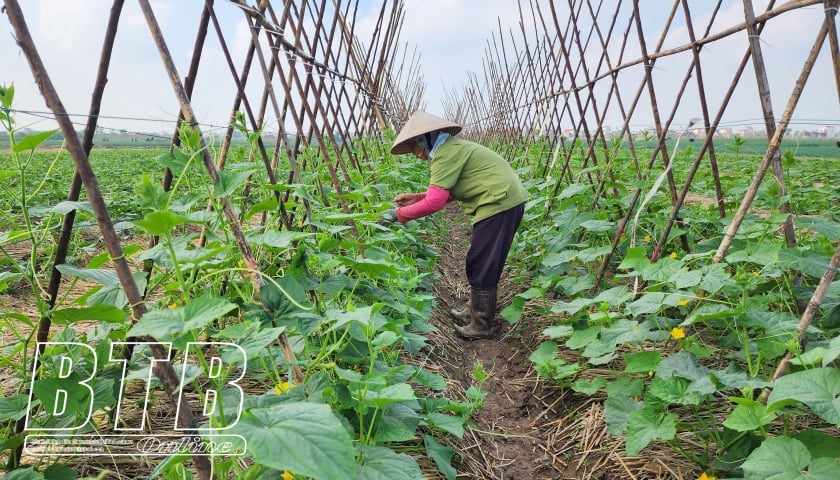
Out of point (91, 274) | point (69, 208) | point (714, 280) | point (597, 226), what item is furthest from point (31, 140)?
point (597, 226)

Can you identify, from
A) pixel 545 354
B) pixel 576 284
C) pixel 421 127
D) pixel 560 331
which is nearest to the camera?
pixel 560 331

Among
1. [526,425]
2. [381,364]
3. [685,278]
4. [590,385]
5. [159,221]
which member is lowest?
[526,425]

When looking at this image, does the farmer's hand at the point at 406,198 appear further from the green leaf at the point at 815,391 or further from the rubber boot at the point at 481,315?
the green leaf at the point at 815,391

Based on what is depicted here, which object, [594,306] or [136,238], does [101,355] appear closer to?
[594,306]

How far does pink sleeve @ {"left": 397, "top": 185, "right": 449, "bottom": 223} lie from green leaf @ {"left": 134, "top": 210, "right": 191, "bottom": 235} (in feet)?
7.41

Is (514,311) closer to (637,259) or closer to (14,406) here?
(637,259)

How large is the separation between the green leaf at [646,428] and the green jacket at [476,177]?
6.12 ft

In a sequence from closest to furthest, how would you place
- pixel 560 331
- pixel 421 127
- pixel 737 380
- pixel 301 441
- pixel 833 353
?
1. pixel 301 441
2. pixel 833 353
3. pixel 737 380
4. pixel 560 331
5. pixel 421 127

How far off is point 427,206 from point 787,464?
230cm

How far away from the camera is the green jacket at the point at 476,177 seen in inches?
127

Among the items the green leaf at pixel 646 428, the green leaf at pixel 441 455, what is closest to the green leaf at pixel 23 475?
the green leaf at pixel 441 455

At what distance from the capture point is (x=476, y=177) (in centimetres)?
333

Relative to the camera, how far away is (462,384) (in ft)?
8.41

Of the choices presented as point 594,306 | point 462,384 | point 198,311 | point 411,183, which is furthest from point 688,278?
point 411,183
